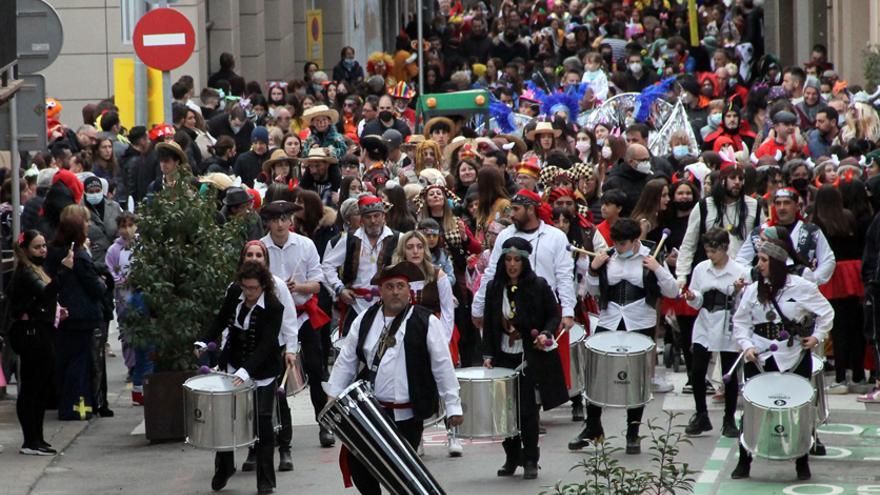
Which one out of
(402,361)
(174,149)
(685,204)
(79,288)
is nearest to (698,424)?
(685,204)

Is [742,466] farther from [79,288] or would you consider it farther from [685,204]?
[79,288]

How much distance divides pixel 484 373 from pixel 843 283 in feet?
14.8

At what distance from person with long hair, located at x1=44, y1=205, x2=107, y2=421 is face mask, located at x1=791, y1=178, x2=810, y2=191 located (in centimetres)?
632

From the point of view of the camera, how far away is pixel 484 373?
41.0 feet

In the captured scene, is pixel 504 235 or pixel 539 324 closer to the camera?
pixel 539 324

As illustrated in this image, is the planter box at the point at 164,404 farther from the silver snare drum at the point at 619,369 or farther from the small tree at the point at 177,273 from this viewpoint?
the silver snare drum at the point at 619,369

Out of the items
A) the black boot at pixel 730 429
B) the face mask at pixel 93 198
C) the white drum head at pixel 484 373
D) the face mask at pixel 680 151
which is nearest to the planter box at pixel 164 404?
the white drum head at pixel 484 373

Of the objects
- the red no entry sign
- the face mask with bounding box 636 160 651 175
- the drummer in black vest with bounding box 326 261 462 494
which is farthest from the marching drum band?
the red no entry sign

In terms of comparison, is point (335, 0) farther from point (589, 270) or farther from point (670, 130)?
point (589, 270)

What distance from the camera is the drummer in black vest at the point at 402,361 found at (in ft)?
36.0

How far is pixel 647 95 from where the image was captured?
2464cm

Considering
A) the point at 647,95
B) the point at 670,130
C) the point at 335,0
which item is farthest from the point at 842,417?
the point at 335,0

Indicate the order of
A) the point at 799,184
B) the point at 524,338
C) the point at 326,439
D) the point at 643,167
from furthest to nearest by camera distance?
the point at 643,167, the point at 799,184, the point at 326,439, the point at 524,338

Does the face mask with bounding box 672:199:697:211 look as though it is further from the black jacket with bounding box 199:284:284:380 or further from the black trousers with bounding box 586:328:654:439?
the black jacket with bounding box 199:284:284:380
